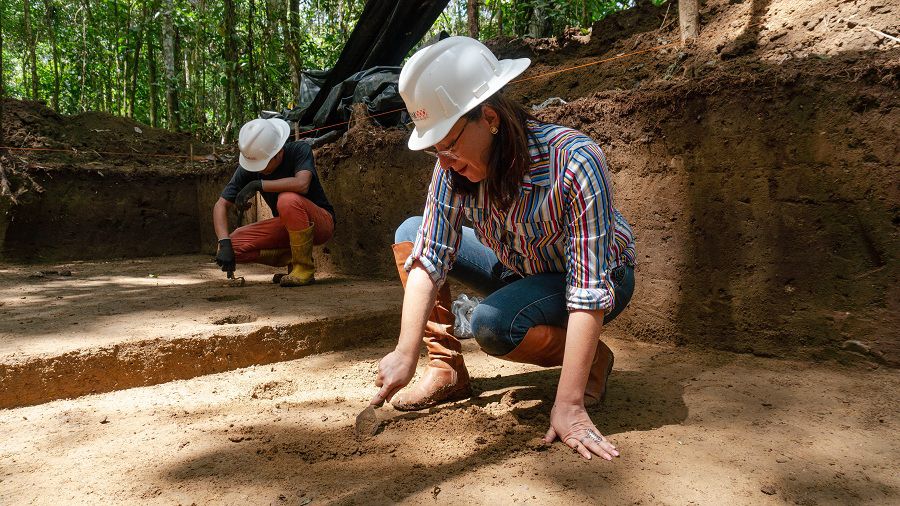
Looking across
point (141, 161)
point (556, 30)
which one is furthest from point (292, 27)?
point (556, 30)

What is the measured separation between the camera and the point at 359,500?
3.96ft

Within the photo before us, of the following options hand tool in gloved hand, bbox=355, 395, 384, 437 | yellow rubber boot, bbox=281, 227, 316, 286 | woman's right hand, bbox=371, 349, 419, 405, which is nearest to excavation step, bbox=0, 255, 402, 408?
yellow rubber boot, bbox=281, 227, 316, 286

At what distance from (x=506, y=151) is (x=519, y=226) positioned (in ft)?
0.70

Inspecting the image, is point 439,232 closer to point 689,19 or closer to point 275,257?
point 689,19

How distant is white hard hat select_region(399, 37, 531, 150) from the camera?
4.55 ft

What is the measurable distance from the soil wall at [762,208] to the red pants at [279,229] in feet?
5.96

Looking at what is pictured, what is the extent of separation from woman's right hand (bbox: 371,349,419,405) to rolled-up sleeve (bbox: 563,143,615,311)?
1.39ft

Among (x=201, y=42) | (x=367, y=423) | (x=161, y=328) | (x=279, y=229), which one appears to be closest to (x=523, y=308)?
(x=367, y=423)

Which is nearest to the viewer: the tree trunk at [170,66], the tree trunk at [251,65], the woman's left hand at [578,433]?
the woman's left hand at [578,433]

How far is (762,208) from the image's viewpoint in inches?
79.1

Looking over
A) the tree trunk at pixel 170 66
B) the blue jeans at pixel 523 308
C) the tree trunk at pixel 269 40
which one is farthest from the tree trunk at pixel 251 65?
the blue jeans at pixel 523 308

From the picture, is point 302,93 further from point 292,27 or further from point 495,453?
point 495,453

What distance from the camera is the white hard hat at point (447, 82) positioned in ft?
4.55

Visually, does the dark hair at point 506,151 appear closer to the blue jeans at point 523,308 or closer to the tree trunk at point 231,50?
the blue jeans at point 523,308
